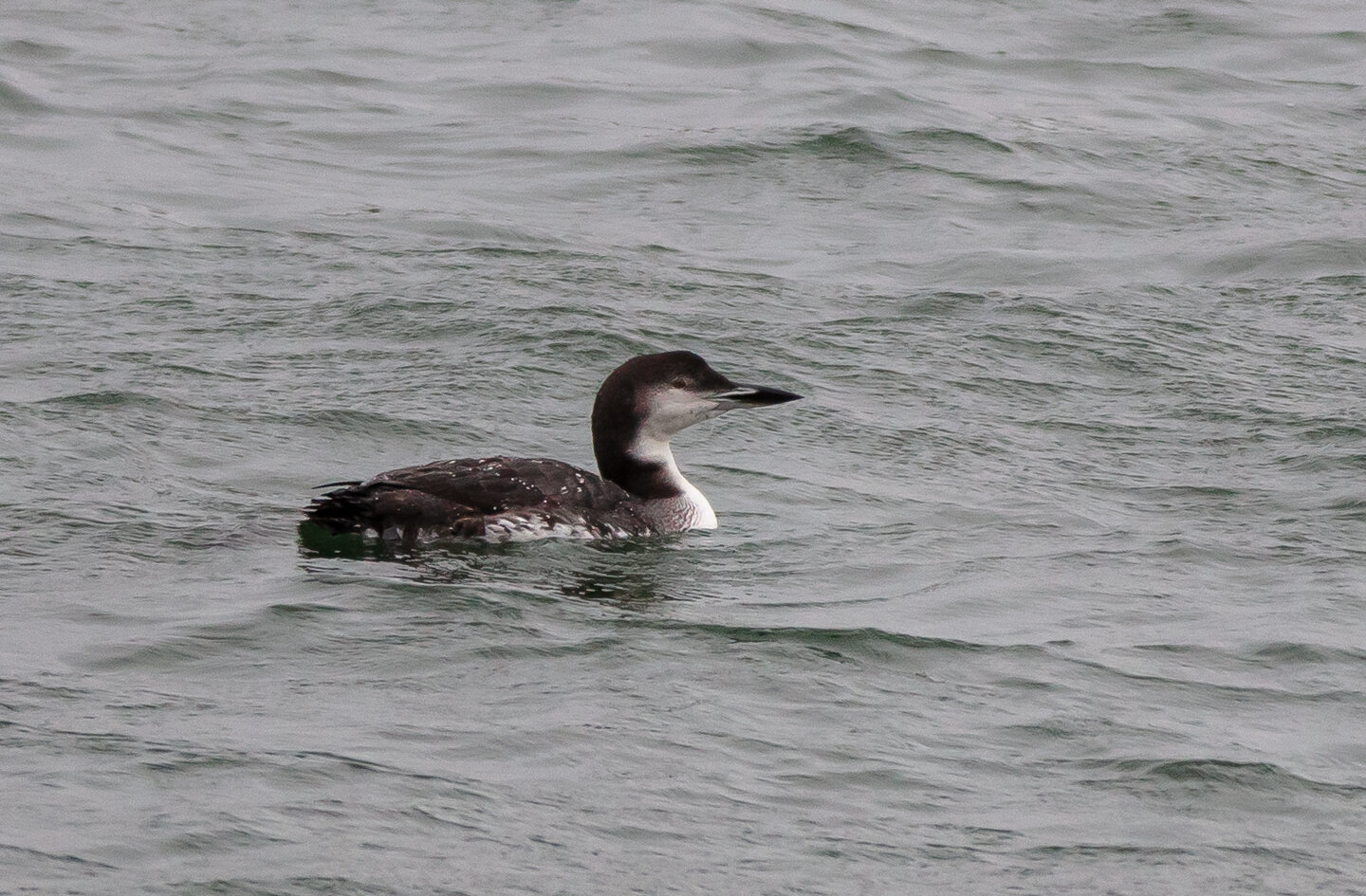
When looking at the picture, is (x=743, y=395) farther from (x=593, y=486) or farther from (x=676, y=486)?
(x=593, y=486)

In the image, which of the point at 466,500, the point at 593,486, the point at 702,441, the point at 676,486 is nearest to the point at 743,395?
the point at 676,486

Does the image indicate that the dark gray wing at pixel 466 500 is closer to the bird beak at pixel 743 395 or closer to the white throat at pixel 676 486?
the white throat at pixel 676 486

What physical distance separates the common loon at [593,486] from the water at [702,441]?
0.44 feet

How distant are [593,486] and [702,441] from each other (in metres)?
1.68

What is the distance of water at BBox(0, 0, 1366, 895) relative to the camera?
5.60 meters

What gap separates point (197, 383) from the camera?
951cm

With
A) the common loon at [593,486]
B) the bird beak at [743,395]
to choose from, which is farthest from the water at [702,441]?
the bird beak at [743,395]

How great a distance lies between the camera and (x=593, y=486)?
8.20 metres

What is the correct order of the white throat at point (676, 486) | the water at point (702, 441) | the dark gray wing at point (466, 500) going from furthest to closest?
the white throat at point (676, 486) → the dark gray wing at point (466, 500) → the water at point (702, 441)

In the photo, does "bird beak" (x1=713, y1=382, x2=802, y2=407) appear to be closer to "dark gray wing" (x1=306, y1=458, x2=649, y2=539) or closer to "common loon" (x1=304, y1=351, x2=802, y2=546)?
"common loon" (x1=304, y1=351, x2=802, y2=546)

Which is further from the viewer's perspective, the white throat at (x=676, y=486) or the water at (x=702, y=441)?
the white throat at (x=676, y=486)

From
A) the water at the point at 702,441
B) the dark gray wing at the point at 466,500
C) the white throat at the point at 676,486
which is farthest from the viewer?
the white throat at the point at 676,486

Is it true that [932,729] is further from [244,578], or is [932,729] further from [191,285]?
[191,285]

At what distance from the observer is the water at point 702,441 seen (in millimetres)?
5602
